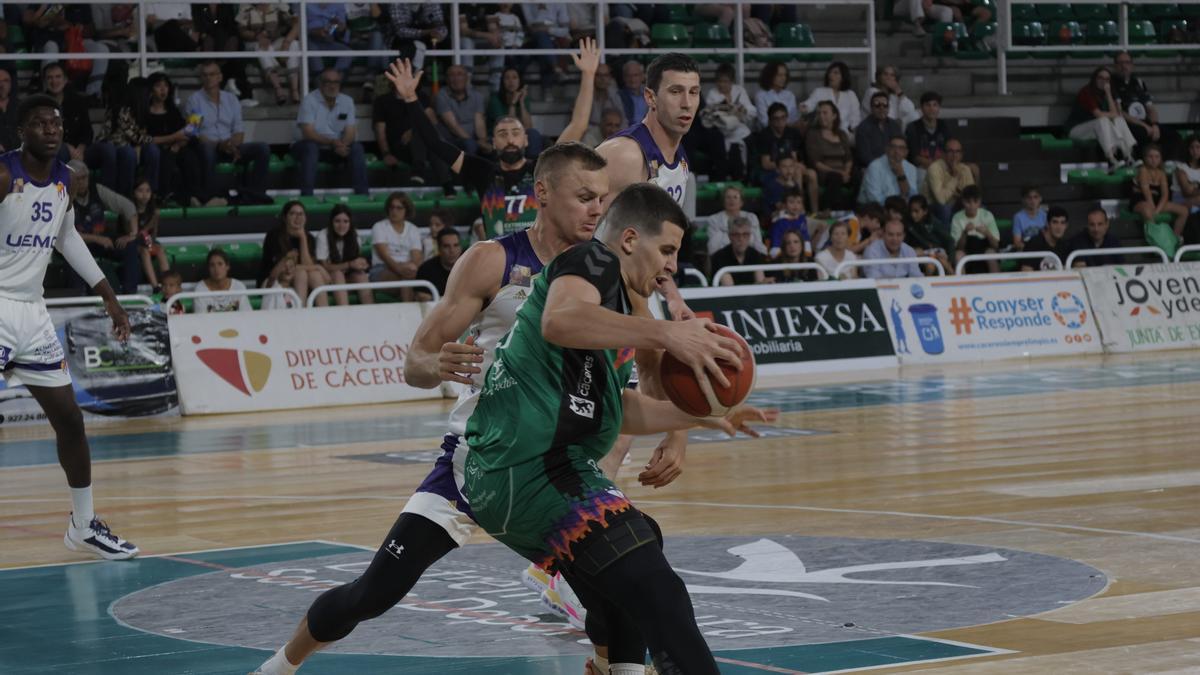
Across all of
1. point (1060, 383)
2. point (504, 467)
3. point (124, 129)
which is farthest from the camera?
point (124, 129)

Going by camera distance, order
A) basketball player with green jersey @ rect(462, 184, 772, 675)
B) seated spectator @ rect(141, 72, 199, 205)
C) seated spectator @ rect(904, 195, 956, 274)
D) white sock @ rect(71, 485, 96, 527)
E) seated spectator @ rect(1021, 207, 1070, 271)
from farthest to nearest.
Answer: seated spectator @ rect(1021, 207, 1070, 271)
seated spectator @ rect(904, 195, 956, 274)
seated spectator @ rect(141, 72, 199, 205)
white sock @ rect(71, 485, 96, 527)
basketball player with green jersey @ rect(462, 184, 772, 675)

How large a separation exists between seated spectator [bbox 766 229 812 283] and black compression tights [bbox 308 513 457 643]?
15.4m

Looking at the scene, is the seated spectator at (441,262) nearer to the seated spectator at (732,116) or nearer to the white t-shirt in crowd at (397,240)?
the white t-shirt in crowd at (397,240)

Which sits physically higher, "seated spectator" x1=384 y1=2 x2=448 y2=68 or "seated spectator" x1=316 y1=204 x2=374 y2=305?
"seated spectator" x1=384 y1=2 x2=448 y2=68

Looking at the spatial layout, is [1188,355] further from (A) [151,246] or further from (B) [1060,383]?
(A) [151,246]

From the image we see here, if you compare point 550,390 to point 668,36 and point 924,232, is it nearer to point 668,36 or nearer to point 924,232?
point 924,232

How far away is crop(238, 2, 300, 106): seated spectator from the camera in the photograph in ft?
74.4

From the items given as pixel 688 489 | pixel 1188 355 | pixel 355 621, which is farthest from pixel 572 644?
pixel 1188 355

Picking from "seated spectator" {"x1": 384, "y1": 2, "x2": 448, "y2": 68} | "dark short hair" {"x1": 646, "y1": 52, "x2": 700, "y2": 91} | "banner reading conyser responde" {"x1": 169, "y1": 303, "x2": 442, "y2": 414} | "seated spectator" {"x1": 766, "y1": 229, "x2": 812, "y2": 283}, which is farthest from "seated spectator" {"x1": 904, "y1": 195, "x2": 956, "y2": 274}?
"dark short hair" {"x1": 646, "y1": 52, "x2": 700, "y2": 91}

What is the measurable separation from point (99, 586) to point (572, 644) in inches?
112

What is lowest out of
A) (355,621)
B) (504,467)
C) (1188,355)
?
(1188,355)

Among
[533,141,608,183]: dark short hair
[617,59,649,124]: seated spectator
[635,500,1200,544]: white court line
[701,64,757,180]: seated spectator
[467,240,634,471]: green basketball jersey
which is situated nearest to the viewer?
[467,240,634,471]: green basketball jersey

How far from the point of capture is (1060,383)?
61.3 ft

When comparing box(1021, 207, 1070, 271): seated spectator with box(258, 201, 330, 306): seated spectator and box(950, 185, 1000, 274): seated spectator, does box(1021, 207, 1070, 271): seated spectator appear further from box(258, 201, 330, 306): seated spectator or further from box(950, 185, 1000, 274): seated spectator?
box(258, 201, 330, 306): seated spectator
